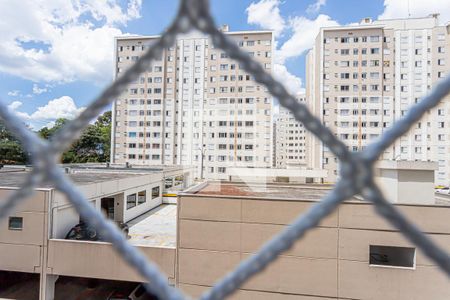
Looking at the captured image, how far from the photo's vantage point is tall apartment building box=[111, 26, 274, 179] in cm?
1841

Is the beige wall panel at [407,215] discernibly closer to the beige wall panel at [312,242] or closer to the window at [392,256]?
the beige wall panel at [312,242]

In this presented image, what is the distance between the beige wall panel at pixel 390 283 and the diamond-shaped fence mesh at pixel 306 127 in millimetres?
4331

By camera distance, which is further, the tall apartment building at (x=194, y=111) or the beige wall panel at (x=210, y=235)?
the tall apartment building at (x=194, y=111)

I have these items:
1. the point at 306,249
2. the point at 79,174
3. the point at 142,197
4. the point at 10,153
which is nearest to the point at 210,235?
the point at 306,249

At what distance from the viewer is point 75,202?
395 mm

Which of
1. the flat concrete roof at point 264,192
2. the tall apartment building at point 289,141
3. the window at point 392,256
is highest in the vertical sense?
the tall apartment building at point 289,141

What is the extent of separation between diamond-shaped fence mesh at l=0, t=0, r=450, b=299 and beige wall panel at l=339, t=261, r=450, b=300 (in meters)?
4.33

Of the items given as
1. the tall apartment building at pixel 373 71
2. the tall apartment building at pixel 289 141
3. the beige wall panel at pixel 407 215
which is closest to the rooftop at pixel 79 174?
the beige wall panel at pixel 407 215

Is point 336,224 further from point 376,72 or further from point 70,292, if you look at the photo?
point 376,72

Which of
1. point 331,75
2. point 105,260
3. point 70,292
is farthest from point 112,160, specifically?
point 331,75

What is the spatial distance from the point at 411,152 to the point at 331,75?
768 cm

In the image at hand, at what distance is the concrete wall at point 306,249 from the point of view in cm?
388

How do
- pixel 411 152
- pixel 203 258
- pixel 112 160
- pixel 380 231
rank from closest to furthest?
pixel 380 231, pixel 203 258, pixel 411 152, pixel 112 160

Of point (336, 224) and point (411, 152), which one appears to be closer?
point (336, 224)
